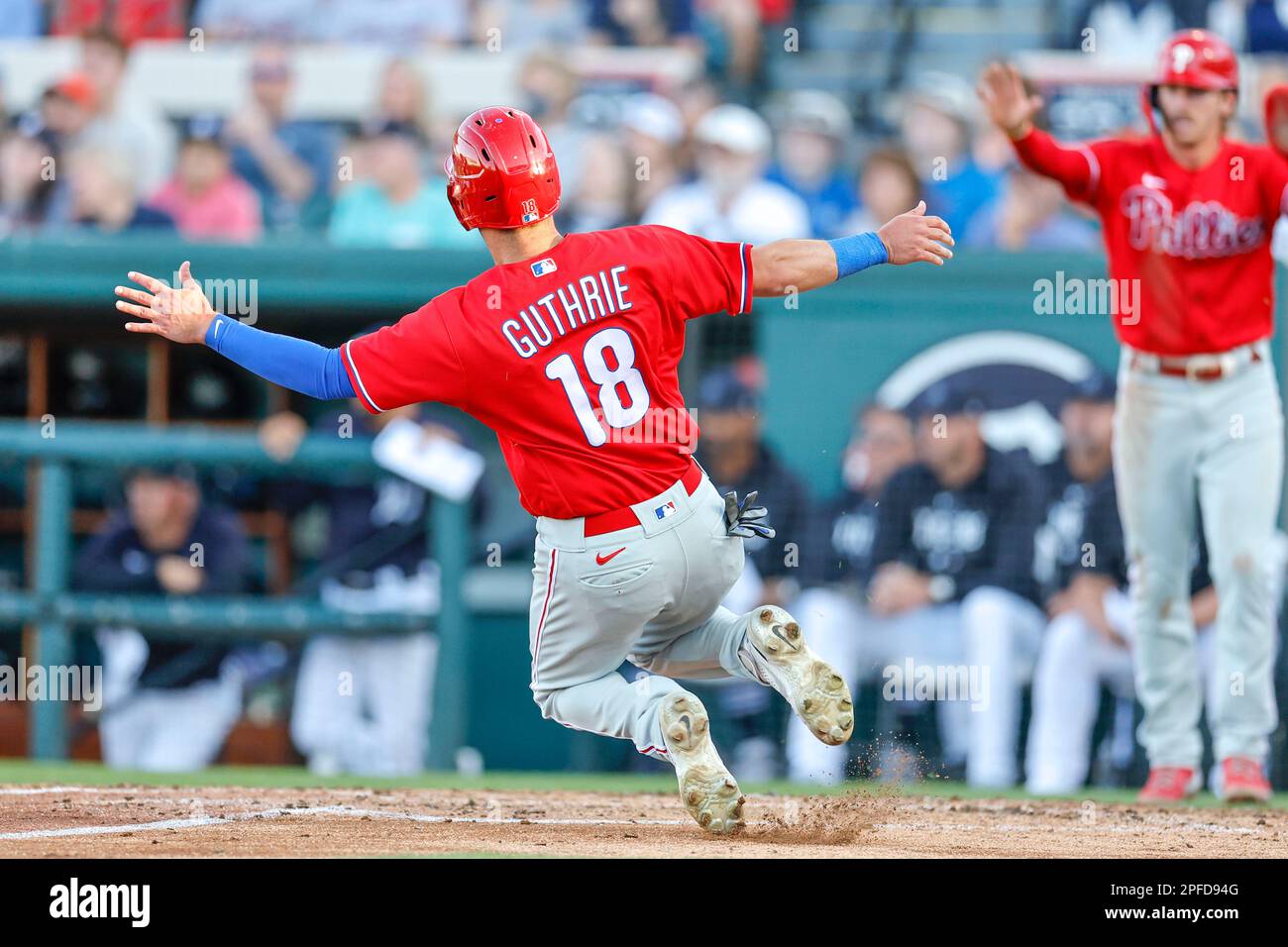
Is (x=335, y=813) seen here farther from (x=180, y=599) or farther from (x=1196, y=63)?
(x=1196, y=63)

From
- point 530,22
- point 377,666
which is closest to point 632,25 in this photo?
point 530,22

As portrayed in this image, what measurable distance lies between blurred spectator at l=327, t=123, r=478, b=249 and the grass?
9.12 feet

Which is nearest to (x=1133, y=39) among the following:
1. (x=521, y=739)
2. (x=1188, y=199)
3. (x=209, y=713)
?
(x=1188, y=199)

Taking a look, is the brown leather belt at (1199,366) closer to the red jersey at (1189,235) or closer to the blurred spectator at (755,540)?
the red jersey at (1189,235)

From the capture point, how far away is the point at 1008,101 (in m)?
6.07

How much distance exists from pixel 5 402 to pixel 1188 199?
551 cm

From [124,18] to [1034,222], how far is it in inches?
223

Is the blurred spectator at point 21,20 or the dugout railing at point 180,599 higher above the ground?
the blurred spectator at point 21,20

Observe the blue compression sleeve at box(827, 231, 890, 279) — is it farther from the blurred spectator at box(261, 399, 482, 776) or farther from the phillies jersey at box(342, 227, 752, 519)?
the blurred spectator at box(261, 399, 482, 776)

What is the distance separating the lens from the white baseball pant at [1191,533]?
20.1ft

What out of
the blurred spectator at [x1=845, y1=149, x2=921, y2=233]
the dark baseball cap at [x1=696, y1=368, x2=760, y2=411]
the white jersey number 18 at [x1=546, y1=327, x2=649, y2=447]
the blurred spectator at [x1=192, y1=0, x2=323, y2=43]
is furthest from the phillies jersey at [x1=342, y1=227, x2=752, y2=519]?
the blurred spectator at [x1=192, y1=0, x2=323, y2=43]

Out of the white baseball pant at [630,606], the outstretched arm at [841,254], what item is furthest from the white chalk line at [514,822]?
the outstretched arm at [841,254]

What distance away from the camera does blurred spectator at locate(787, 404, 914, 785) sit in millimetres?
7629

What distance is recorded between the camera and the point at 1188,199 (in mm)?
6141
